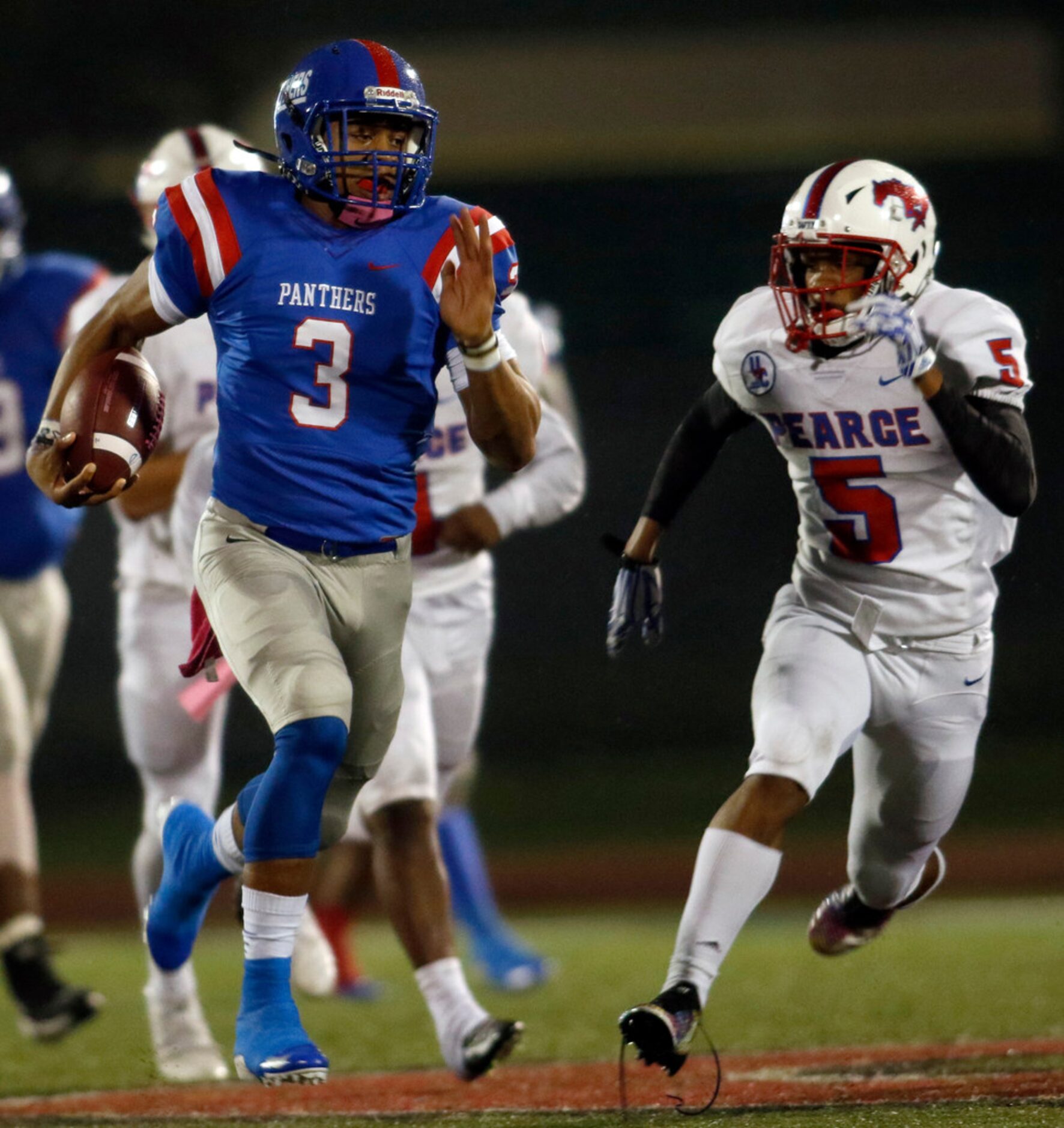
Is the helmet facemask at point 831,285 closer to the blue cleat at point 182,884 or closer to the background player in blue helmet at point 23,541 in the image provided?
the blue cleat at point 182,884

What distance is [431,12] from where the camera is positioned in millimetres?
16156

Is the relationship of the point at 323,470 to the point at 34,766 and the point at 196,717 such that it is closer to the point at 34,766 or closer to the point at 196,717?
the point at 196,717

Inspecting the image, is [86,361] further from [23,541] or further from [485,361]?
[23,541]

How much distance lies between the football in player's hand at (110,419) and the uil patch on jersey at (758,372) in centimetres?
118

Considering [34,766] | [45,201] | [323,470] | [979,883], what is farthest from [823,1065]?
[45,201]

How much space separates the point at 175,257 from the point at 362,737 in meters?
0.95

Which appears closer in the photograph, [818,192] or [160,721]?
[818,192]

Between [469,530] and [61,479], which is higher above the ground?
[61,479]

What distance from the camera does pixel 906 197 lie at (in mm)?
3889

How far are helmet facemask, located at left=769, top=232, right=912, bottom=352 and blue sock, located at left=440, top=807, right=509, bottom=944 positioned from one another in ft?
8.60

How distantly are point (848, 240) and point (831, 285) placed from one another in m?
0.09

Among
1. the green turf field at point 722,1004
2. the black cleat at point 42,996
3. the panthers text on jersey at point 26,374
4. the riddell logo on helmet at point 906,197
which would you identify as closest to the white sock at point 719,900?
the green turf field at point 722,1004

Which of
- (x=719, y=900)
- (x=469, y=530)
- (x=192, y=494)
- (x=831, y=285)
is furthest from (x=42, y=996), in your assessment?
(x=831, y=285)

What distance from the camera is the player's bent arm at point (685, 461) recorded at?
406cm
